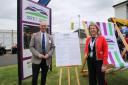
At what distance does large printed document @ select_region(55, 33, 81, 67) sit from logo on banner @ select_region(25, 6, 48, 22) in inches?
39.1

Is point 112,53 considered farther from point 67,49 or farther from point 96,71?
point 96,71

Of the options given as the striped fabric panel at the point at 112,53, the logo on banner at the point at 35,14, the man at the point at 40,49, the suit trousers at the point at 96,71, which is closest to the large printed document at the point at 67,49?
the striped fabric panel at the point at 112,53

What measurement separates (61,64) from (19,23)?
56.6 inches

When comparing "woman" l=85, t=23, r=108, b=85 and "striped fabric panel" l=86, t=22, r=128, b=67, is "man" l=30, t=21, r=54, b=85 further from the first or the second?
"striped fabric panel" l=86, t=22, r=128, b=67

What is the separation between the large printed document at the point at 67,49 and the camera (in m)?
7.54

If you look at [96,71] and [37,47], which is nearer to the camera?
[96,71]

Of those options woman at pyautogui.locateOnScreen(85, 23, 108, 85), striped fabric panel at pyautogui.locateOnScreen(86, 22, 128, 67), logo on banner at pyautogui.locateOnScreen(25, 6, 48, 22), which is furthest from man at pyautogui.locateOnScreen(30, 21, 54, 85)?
striped fabric panel at pyautogui.locateOnScreen(86, 22, 128, 67)

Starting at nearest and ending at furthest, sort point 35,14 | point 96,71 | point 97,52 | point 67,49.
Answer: point 97,52 < point 96,71 < point 67,49 < point 35,14

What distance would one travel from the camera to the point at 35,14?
8.61 m

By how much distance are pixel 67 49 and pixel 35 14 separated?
1.58 meters

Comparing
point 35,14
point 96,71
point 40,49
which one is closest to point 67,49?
point 40,49

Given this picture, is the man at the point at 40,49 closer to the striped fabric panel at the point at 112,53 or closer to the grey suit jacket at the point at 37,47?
the grey suit jacket at the point at 37,47

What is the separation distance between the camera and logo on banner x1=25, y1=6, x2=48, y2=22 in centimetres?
804

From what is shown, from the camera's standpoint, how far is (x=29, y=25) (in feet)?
26.6
